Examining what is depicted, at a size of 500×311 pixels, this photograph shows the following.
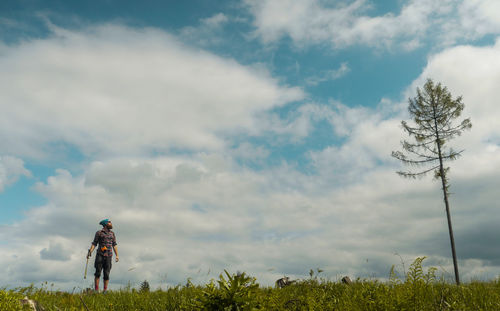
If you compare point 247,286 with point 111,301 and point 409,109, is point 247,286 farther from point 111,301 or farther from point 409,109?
point 409,109

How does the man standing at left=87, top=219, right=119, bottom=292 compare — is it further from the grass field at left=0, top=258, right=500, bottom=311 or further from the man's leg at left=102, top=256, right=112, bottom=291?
the grass field at left=0, top=258, right=500, bottom=311

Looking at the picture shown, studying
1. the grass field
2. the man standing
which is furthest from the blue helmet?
the grass field

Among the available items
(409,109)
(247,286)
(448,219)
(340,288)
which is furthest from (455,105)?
(247,286)

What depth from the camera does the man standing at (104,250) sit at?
1390 centimetres

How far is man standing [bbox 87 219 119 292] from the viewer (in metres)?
13.9

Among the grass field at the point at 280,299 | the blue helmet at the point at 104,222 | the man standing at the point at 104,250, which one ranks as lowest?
the grass field at the point at 280,299

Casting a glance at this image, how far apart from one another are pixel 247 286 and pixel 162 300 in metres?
4.22

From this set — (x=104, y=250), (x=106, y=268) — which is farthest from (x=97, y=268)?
(x=104, y=250)

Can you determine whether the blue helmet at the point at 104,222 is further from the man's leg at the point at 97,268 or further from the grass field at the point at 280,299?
the grass field at the point at 280,299

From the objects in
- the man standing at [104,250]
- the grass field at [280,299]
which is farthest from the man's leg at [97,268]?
the grass field at [280,299]

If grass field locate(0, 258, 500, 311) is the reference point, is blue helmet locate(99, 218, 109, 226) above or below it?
above

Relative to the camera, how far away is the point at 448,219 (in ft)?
67.4

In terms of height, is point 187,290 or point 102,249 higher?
point 102,249

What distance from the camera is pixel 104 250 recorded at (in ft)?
45.9
